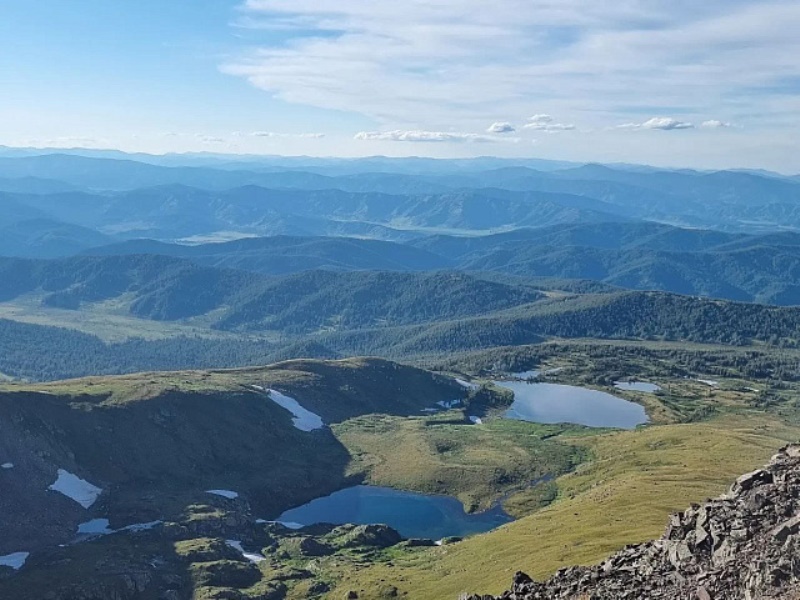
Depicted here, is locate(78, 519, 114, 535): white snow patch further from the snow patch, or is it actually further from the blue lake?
the blue lake

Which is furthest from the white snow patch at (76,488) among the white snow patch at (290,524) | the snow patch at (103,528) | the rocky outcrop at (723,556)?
the rocky outcrop at (723,556)

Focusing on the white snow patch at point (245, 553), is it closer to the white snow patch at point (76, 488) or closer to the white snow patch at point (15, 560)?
the white snow patch at point (76, 488)

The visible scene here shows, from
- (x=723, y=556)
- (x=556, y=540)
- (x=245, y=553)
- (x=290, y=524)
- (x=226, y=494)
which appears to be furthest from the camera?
(x=226, y=494)

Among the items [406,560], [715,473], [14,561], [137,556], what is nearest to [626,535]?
[406,560]

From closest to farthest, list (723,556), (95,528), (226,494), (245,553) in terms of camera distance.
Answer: (723,556) < (245,553) < (95,528) < (226,494)

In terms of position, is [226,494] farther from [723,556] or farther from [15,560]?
[723,556]

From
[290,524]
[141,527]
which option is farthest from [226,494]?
[141,527]
